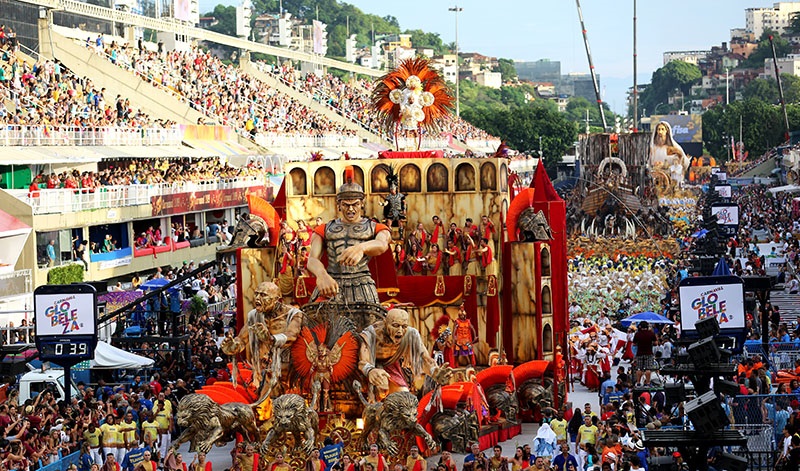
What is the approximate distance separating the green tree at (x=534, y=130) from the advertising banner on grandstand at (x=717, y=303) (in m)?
119

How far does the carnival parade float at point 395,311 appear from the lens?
22.2 meters

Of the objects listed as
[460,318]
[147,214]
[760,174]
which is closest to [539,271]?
[460,318]

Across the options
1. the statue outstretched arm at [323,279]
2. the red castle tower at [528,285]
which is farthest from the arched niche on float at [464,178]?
the statue outstretched arm at [323,279]

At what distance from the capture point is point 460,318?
26469 mm

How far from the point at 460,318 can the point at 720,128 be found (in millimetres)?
142863

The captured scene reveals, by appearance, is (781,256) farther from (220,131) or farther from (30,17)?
(30,17)

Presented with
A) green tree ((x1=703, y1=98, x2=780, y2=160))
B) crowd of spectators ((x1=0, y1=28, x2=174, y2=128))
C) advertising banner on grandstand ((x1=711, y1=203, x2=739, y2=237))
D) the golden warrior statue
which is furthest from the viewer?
green tree ((x1=703, y1=98, x2=780, y2=160))

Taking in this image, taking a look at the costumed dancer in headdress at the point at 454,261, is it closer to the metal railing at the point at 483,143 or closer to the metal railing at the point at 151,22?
the metal railing at the point at 151,22

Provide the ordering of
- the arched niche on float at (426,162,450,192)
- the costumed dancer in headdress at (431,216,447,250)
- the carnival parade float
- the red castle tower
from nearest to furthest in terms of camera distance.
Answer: the carnival parade float
the costumed dancer in headdress at (431,216,447,250)
the red castle tower
the arched niche on float at (426,162,450,192)

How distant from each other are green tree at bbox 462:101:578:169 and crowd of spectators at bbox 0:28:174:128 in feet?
291

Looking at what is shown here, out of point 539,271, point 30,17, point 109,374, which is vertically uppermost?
point 30,17

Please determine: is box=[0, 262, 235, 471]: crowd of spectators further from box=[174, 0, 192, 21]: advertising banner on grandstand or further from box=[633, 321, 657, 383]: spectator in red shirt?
box=[174, 0, 192, 21]: advertising banner on grandstand

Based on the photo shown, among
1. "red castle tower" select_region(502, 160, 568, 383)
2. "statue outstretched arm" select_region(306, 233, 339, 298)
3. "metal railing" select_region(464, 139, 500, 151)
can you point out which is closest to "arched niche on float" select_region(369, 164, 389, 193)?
"red castle tower" select_region(502, 160, 568, 383)

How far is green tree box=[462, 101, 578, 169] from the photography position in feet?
486
